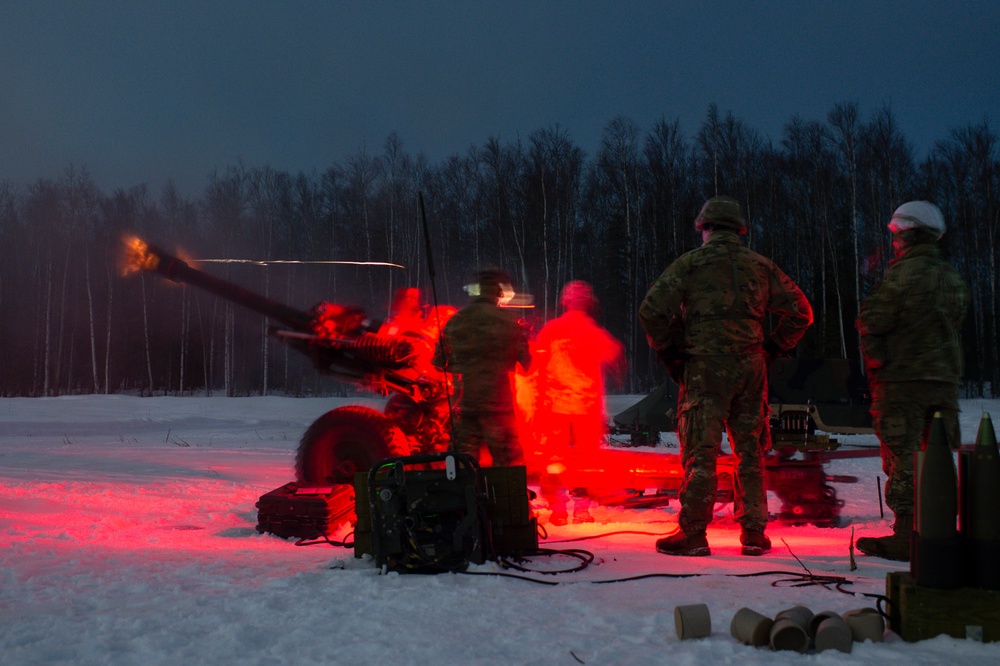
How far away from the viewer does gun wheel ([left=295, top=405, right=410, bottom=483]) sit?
6859mm

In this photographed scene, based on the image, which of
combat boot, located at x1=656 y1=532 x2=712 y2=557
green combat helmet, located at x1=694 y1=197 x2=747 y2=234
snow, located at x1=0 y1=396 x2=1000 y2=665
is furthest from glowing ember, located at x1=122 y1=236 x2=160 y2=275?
combat boot, located at x1=656 y1=532 x2=712 y2=557

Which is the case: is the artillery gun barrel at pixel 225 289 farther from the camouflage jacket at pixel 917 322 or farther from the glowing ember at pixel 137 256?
the camouflage jacket at pixel 917 322

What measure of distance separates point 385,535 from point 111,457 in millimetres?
6939

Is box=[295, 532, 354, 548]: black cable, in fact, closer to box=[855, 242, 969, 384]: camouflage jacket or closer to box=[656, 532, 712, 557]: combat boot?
box=[656, 532, 712, 557]: combat boot

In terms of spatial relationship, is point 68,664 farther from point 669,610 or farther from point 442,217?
point 442,217

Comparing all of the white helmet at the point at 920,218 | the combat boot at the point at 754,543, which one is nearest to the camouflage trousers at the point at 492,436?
the combat boot at the point at 754,543

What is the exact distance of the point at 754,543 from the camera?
13.8 feet

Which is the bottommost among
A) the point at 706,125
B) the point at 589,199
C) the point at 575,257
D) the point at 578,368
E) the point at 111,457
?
the point at 111,457

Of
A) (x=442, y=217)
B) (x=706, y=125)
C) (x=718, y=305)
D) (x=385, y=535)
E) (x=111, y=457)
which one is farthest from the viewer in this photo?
(x=442, y=217)

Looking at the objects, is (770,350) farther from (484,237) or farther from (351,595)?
(484,237)

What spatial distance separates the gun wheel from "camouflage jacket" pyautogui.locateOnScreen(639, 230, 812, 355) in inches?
125

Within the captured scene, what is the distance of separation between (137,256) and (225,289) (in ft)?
3.73

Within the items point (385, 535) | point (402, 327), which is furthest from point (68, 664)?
point (402, 327)

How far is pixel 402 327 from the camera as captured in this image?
25.3 ft
